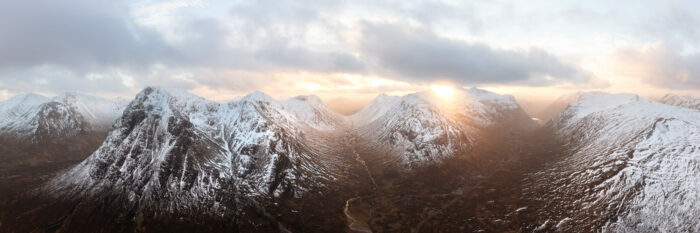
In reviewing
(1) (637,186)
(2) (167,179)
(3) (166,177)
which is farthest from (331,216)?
(1) (637,186)

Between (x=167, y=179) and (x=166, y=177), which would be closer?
(x=167, y=179)

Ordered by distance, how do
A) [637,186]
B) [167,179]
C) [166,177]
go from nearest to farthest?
1. [637,186]
2. [167,179]
3. [166,177]

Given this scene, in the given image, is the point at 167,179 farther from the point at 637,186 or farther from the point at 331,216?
the point at 637,186

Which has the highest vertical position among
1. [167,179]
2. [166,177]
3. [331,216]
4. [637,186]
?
[637,186]

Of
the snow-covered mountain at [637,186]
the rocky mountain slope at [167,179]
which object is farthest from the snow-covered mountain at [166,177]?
the snow-covered mountain at [637,186]

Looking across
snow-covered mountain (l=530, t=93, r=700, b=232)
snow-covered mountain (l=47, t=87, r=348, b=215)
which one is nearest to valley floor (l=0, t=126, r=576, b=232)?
snow-covered mountain (l=47, t=87, r=348, b=215)

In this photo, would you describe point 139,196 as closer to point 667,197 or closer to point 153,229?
point 153,229

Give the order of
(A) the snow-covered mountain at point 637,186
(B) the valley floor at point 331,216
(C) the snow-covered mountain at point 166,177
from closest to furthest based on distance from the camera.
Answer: (A) the snow-covered mountain at point 637,186
(B) the valley floor at point 331,216
(C) the snow-covered mountain at point 166,177

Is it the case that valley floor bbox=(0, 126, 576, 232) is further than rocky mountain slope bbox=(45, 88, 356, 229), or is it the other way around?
rocky mountain slope bbox=(45, 88, 356, 229)

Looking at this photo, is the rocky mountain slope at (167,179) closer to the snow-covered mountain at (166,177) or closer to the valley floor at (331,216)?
the snow-covered mountain at (166,177)

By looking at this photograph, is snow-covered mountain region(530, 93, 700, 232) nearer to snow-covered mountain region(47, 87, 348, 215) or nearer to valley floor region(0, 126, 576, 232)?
valley floor region(0, 126, 576, 232)

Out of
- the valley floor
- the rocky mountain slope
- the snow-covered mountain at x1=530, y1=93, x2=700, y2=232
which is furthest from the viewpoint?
the rocky mountain slope

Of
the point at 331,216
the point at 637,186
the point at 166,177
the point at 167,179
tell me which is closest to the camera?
the point at 637,186

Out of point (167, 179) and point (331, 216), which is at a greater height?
point (167, 179)
